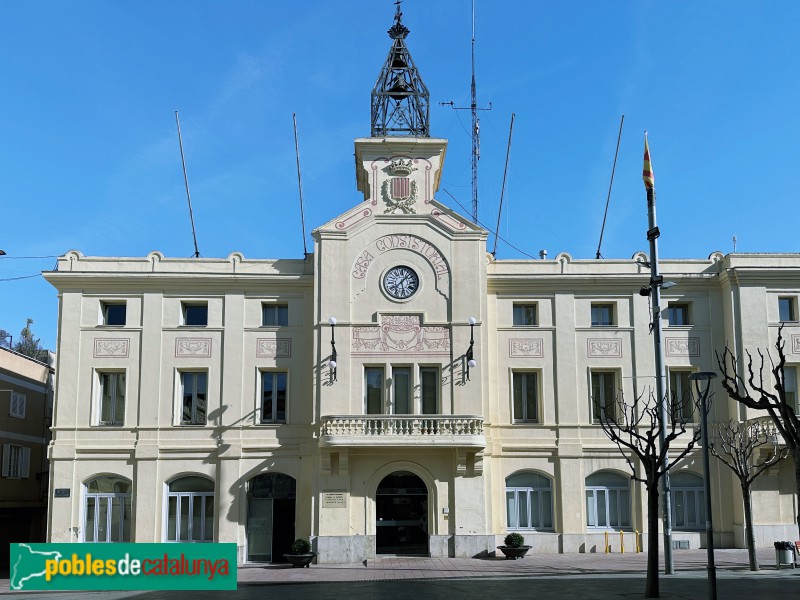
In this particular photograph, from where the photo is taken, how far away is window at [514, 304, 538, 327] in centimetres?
3831

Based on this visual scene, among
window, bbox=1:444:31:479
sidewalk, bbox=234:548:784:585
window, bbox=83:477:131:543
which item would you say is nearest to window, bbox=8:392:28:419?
window, bbox=1:444:31:479

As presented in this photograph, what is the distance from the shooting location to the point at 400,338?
120 ft

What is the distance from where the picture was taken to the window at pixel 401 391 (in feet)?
119

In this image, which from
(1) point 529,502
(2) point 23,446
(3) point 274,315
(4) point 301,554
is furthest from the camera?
(2) point 23,446

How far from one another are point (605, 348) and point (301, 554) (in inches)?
584

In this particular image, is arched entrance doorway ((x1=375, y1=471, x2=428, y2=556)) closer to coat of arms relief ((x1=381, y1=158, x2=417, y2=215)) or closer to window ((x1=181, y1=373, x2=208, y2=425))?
window ((x1=181, y1=373, x2=208, y2=425))

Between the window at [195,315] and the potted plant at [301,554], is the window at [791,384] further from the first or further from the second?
the window at [195,315]

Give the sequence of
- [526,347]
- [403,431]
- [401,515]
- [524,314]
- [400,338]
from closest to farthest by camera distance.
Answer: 1. [403,431]
2. [401,515]
3. [400,338]
4. [526,347]
5. [524,314]

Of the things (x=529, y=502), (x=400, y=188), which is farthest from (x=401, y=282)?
(x=529, y=502)

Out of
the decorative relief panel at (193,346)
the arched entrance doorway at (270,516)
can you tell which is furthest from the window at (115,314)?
the arched entrance doorway at (270,516)

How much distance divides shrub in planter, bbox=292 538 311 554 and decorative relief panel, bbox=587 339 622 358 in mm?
13785

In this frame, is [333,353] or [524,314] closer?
[333,353]

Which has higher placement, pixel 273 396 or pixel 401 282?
pixel 401 282

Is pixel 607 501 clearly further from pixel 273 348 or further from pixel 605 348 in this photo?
pixel 273 348
